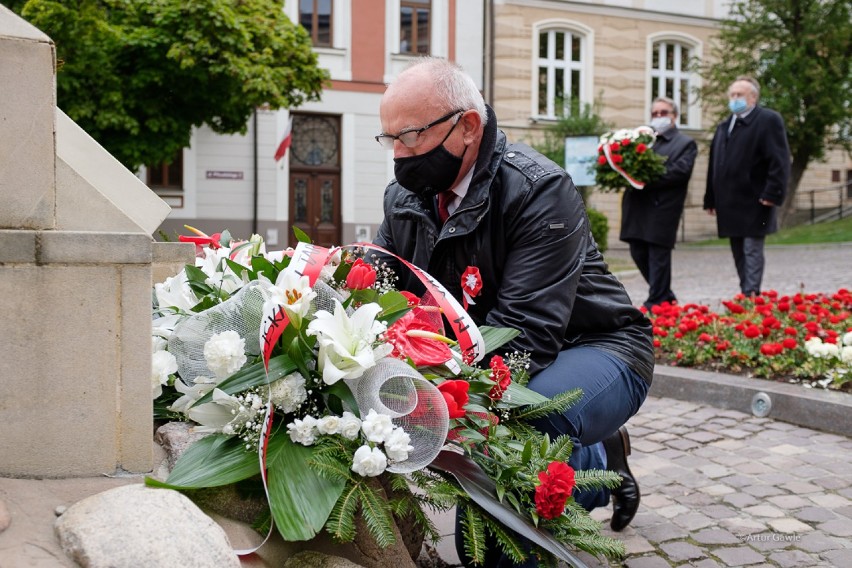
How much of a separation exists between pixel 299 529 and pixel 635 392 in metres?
1.54

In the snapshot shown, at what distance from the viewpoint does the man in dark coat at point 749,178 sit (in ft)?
28.0

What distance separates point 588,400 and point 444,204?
826mm

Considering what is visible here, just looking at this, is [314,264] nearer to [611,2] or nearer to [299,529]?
[299,529]

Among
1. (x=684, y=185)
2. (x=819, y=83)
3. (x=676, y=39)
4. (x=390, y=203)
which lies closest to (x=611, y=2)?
(x=676, y=39)

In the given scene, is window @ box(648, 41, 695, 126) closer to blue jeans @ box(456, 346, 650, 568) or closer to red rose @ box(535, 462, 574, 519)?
blue jeans @ box(456, 346, 650, 568)

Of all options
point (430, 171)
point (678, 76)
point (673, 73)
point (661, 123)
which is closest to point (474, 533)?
point (430, 171)

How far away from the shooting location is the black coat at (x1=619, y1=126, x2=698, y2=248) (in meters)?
8.69

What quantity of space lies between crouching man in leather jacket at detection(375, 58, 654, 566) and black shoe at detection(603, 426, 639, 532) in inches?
11.5

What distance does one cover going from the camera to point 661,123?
9.37 m

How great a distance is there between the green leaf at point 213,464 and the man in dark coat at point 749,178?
23.7 feet

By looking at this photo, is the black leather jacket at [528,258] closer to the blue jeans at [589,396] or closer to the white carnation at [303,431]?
the blue jeans at [589,396]

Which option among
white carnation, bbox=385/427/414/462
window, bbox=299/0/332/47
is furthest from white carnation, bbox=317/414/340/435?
window, bbox=299/0/332/47

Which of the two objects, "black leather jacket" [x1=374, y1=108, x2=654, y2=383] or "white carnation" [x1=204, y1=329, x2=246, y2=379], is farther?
"black leather jacket" [x1=374, y1=108, x2=654, y2=383]

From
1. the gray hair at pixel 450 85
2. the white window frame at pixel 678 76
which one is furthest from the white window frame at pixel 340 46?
the gray hair at pixel 450 85
